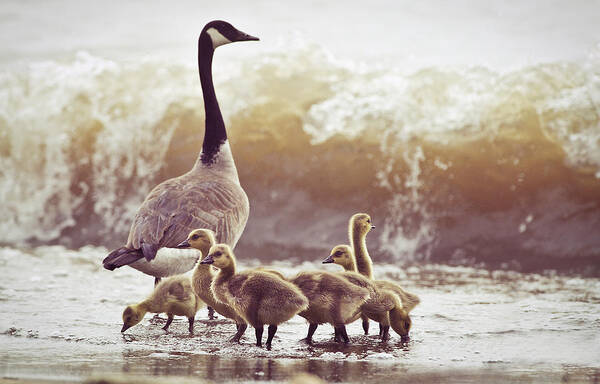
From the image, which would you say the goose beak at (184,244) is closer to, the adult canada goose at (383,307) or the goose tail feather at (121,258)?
the goose tail feather at (121,258)

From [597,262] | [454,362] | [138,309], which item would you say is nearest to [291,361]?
[454,362]

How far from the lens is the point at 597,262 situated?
5434mm

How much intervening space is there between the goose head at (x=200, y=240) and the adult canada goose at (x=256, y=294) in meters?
0.32

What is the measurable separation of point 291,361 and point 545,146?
4439mm

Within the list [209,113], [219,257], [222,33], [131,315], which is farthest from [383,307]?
[222,33]

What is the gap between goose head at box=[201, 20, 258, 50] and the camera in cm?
465

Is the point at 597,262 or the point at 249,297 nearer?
the point at 249,297

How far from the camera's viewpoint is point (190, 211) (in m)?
3.58

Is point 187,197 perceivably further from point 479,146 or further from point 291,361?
point 479,146

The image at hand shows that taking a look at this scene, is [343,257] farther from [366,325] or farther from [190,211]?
[190,211]

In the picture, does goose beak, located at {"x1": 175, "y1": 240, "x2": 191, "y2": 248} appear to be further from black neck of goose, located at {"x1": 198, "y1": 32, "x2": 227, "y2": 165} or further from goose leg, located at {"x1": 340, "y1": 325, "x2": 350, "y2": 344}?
black neck of goose, located at {"x1": 198, "y1": 32, "x2": 227, "y2": 165}

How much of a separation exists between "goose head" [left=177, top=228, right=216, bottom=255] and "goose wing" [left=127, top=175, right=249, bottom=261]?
Answer: 0.69 feet

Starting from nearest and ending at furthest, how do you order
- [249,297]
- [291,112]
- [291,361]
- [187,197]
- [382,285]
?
1. [291,361]
2. [249,297]
3. [382,285]
4. [187,197]
5. [291,112]

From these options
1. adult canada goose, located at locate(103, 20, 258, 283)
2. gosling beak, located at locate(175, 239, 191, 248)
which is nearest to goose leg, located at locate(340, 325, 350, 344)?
gosling beak, located at locate(175, 239, 191, 248)
